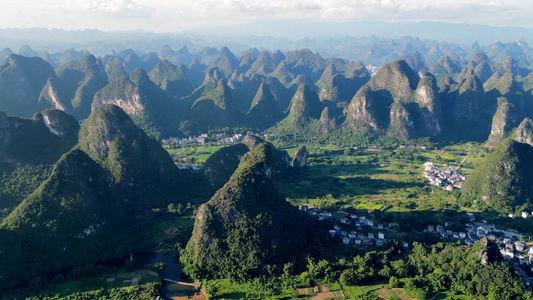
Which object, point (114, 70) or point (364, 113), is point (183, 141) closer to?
point (364, 113)

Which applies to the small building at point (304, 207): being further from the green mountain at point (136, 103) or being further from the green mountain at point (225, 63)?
the green mountain at point (225, 63)

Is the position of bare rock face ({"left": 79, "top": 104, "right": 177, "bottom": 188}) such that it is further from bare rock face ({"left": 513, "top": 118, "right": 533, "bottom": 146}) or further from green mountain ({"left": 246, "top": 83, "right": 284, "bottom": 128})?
bare rock face ({"left": 513, "top": 118, "right": 533, "bottom": 146})

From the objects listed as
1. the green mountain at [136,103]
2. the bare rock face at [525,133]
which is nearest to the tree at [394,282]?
the bare rock face at [525,133]

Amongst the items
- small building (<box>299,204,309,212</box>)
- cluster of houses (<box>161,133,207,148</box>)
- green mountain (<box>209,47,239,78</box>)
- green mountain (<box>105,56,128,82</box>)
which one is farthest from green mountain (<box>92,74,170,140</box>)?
green mountain (<box>209,47,239,78</box>)

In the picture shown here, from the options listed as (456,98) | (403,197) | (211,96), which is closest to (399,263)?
(403,197)

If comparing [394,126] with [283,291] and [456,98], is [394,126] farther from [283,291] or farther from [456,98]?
[283,291]
